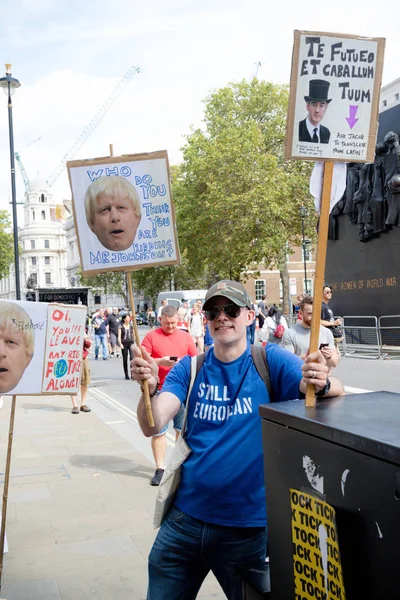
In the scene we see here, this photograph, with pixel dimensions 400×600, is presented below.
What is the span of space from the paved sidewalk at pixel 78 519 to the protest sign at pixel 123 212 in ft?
6.95

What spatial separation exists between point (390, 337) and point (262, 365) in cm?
1633

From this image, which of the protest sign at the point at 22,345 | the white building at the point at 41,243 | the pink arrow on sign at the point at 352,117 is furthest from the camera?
the white building at the point at 41,243

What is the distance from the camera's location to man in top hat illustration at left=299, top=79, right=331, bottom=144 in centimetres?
238

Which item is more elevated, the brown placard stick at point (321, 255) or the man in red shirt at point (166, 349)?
the brown placard stick at point (321, 255)

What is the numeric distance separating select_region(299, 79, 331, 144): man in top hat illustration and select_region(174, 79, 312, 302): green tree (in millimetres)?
31863

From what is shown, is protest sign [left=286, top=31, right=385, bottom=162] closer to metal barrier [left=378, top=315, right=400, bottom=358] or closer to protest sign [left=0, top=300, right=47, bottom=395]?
protest sign [left=0, top=300, right=47, bottom=395]

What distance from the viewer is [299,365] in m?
2.62

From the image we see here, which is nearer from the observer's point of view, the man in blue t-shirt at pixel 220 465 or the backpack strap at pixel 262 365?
the man in blue t-shirt at pixel 220 465

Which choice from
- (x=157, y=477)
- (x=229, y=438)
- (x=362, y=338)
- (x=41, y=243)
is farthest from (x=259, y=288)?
(x=41, y=243)

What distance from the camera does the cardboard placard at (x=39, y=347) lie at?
4234 millimetres

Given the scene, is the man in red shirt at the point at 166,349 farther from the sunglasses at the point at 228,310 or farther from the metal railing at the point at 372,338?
the metal railing at the point at 372,338

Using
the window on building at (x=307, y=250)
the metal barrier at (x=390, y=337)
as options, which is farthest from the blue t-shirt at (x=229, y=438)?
the window on building at (x=307, y=250)

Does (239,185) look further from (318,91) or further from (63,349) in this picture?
(318,91)

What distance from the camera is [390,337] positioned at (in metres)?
18.1
